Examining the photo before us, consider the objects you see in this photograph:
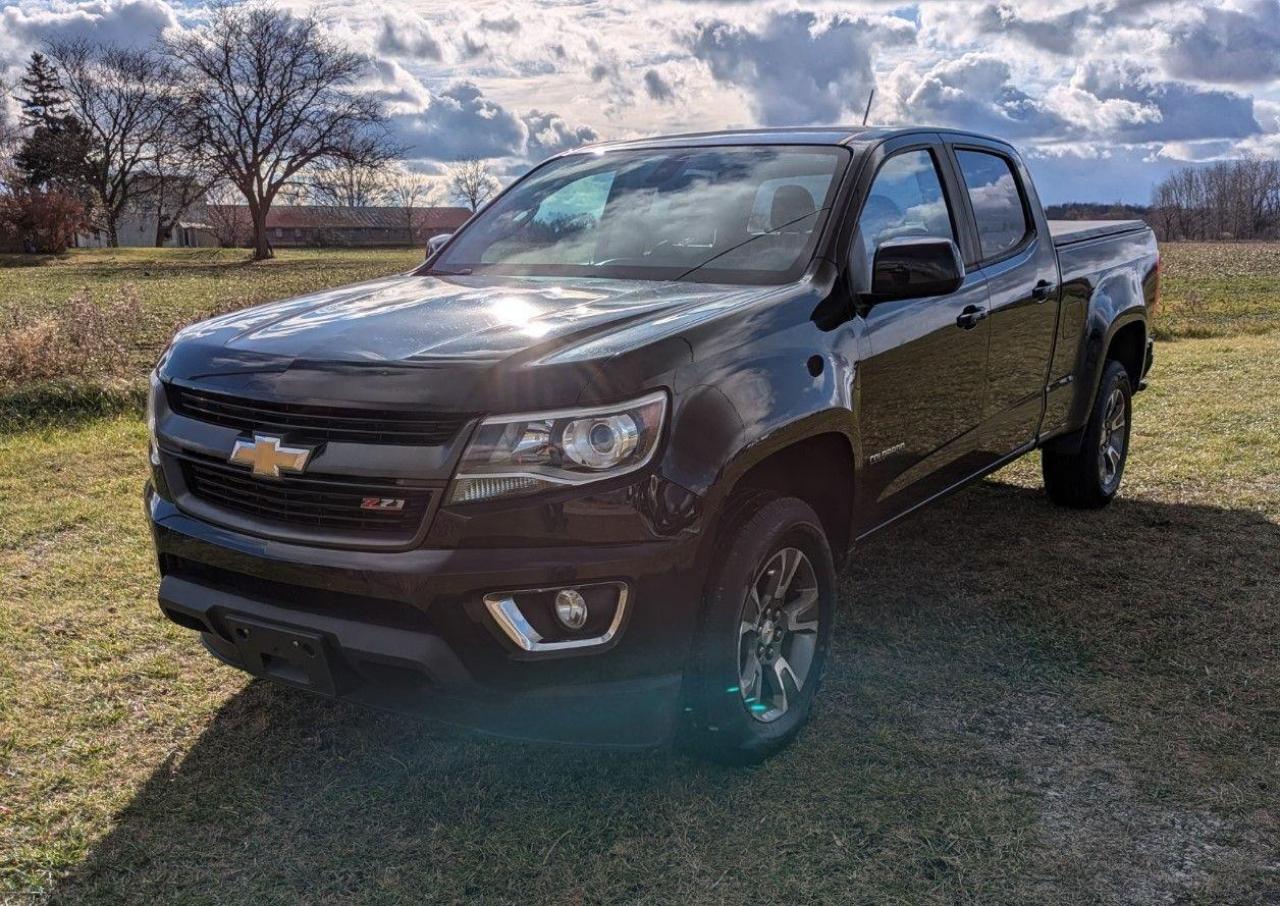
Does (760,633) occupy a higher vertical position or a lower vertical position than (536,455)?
lower

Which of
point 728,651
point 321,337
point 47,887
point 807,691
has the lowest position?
point 47,887

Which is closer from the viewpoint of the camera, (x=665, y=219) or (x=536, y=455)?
(x=536, y=455)

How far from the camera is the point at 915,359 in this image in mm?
3768

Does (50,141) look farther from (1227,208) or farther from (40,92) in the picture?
(1227,208)

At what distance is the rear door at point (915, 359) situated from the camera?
357 centimetres

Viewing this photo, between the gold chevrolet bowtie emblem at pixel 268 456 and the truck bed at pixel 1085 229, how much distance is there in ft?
12.8

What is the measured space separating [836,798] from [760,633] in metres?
0.51

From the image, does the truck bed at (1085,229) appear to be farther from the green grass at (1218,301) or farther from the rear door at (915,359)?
the green grass at (1218,301)

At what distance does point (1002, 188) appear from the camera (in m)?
4.94

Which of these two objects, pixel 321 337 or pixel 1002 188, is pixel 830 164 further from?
pixel 321 337

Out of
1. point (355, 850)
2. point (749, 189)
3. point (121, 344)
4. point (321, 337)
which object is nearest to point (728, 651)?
point (355, 850)

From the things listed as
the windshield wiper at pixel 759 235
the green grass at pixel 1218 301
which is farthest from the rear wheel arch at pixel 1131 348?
the green grass at pixel 1218 301

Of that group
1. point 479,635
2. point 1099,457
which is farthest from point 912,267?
point 1099,457

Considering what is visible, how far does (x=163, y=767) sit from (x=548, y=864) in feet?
4.33
